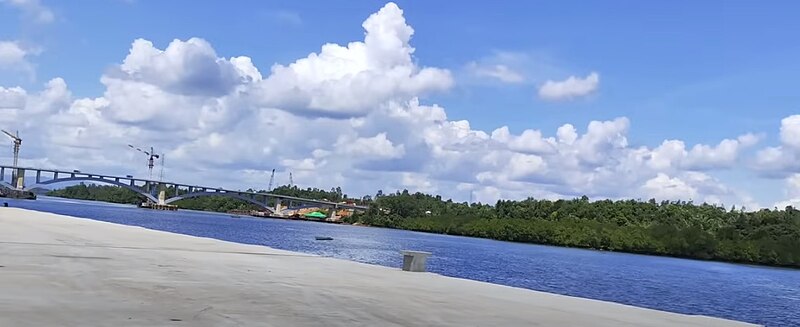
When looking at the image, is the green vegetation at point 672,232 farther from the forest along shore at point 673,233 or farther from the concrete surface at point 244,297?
the concrete surface at point 244,297

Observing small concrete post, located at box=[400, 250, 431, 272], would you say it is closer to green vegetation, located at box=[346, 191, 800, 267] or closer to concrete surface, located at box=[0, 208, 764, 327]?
concrete surface, located at box=[0, 208, 764, 327]

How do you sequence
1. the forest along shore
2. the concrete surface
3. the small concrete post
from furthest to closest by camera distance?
the forest along shore < the small concrete post < the concrete surface

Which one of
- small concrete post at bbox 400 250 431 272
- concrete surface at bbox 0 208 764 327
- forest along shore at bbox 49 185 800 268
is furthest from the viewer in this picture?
forest along shore at bbox 49 185 800 268

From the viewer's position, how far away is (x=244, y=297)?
17266 mm

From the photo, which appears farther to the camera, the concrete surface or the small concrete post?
the small concrete post

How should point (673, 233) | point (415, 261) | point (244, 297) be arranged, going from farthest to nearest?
point (673, 233) < point (415, 261) < point (244, 297)

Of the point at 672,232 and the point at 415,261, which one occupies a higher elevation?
the point at 672,232

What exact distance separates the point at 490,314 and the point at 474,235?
181279mm

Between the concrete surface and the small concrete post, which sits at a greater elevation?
the small concrete post

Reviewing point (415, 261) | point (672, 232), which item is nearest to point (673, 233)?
point (672, 232)

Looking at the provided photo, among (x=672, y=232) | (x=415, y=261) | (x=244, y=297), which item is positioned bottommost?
(x=244, y=297)

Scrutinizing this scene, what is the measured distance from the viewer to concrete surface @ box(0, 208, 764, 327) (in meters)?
13.6

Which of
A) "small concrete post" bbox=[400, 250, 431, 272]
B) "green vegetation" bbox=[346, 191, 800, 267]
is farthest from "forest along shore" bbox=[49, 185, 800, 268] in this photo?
"small concrete post" bbox=[400, 250, 431, 272]

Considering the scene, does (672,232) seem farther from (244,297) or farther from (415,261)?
(244,297)
